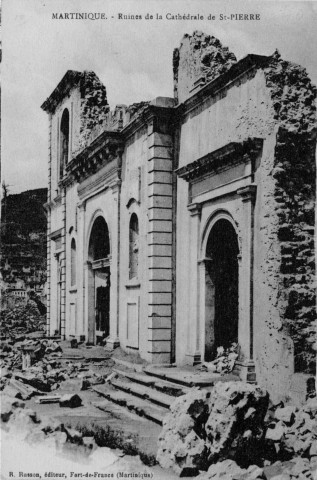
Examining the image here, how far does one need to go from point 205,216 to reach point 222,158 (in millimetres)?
1518

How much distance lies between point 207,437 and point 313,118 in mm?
5565

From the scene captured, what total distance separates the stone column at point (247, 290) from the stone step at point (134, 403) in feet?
5.31

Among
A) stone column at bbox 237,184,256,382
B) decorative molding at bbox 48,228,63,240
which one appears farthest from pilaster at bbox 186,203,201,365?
decorative molding at bbox 48,228,63,240

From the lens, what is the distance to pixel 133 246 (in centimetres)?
1567

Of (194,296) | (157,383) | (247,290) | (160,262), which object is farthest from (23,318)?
(247,290)

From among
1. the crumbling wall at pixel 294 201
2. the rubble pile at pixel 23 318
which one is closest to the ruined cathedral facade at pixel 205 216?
the crumbling wall at pixel 294 201

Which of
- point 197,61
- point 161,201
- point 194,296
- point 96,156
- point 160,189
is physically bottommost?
point 194,296

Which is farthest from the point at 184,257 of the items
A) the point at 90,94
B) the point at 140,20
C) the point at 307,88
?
the point at 90,94

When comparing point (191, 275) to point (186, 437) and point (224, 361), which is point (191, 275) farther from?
point (186, 437)

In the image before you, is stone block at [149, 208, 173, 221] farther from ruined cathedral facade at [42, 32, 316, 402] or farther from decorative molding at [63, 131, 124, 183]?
decorative molding at [63, 131, 124, 183]

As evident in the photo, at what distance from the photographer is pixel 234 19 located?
31.0ft

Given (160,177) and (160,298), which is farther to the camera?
(160,177)

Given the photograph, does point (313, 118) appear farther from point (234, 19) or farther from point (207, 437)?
point (207, 437)

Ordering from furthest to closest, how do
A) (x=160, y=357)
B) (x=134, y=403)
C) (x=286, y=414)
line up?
1. (x=160, y=357)
2. (x=134, y=403)
3. (x=286, y=414)
